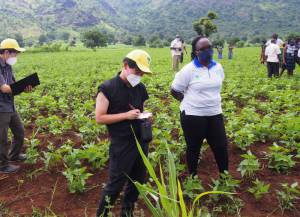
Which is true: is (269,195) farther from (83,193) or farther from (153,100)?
(153,100)

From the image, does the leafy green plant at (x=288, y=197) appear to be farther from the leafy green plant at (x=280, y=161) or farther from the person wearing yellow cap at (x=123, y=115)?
the person wearing yellow cap at (x=123, y=115)

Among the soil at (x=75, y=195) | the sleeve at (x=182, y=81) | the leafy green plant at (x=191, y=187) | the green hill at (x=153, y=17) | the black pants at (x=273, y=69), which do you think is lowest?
the soil at (x=75, y=195)

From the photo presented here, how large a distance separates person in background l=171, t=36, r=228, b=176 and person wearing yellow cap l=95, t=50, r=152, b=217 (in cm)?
77

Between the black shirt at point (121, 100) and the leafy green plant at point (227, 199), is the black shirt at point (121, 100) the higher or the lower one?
the higher one

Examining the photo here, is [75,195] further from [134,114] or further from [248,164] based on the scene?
[248,164]

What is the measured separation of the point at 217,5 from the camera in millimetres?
149750

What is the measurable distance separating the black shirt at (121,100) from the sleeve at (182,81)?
78 centimetres

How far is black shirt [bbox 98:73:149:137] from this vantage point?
10.8ft

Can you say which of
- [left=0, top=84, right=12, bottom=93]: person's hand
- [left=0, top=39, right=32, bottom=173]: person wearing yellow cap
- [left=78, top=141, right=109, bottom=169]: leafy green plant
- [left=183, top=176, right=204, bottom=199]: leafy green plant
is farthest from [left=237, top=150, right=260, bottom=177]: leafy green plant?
[left=0, top=84, right=12, bottom=93]: person's hand

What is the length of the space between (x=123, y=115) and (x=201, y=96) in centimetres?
115

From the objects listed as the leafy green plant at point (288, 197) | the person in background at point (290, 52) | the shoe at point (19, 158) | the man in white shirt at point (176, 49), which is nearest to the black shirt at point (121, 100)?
the leafy green plant at point (288, 197)

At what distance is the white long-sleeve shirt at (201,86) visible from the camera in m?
4.11

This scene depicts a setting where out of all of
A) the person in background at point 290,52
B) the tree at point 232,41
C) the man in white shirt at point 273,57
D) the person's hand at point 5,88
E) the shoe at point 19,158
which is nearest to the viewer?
the person's hand at point 5,88

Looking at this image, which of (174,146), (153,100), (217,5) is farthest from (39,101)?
(217,5)
